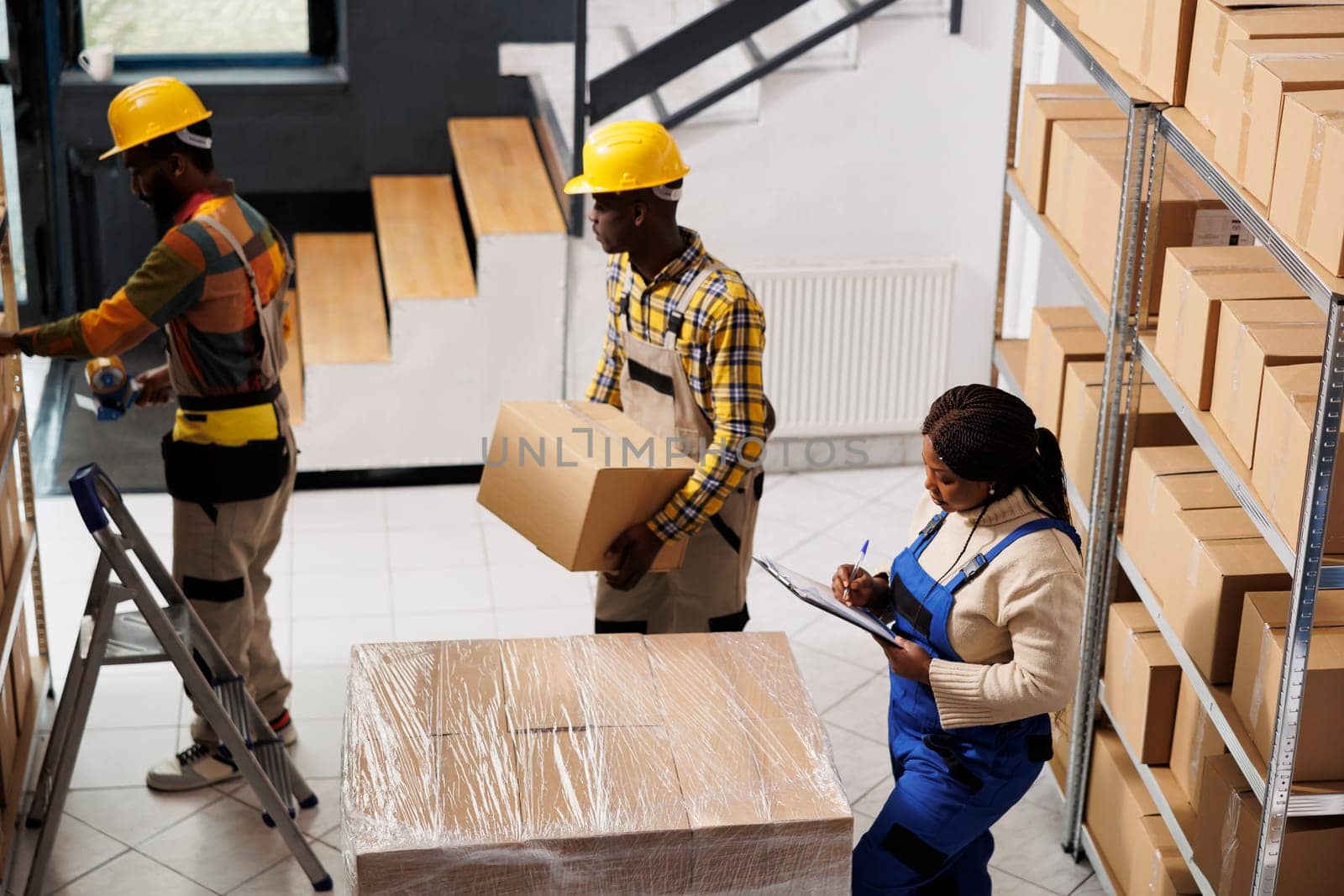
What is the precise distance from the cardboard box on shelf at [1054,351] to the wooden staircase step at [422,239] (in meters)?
2.51

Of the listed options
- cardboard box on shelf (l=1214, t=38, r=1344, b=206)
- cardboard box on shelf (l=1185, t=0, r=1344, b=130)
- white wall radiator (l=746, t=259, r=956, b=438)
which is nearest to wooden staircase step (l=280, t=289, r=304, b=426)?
white wall radiator (l=746, t=259, r=956, b=438)

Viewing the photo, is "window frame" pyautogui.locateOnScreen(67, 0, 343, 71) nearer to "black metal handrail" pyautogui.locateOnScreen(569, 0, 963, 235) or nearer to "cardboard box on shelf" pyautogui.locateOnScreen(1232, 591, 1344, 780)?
"black metal handrail" pyautogui.locateOnScreen(569, 0, 963, 235)

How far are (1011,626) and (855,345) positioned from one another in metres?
3.52

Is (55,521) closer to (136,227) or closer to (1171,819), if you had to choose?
(136,227)

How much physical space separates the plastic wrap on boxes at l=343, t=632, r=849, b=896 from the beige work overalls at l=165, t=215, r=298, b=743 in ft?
3.59

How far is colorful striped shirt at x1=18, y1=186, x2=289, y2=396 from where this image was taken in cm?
374

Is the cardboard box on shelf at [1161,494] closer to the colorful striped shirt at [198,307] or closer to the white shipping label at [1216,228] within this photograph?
the white shipping label at [1216,228]

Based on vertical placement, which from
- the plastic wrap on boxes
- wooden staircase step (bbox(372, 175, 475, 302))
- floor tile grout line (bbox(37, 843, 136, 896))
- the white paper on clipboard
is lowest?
floor tile grout line (bbox(37, 843, 136, 896))

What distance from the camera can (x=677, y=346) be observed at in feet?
12.0

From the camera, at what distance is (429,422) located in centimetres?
617

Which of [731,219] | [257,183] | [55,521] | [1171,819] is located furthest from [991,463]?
[257,183]

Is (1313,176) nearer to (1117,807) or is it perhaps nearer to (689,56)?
(1117,807)

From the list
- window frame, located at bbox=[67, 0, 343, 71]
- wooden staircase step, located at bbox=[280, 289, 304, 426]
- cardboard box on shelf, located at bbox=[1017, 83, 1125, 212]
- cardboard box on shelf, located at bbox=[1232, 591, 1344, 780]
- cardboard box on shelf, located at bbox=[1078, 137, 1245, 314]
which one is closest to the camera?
cardboard box on shelf, located at bbox=[1232, 591, 1344, 780]

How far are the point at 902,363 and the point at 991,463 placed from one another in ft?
11.8
